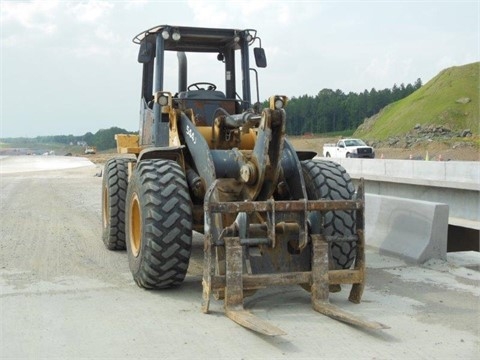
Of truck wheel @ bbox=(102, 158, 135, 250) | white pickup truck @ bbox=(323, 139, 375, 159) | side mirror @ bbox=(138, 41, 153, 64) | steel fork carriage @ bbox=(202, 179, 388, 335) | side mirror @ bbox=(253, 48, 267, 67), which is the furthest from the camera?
white pickup truck @ bbox=(323, 139, 375, 159)

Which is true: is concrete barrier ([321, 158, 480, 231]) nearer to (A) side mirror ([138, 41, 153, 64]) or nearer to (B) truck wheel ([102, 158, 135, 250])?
(B) truck wheel ([102, 158, 135, 250])

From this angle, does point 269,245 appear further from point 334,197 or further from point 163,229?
point 334,197

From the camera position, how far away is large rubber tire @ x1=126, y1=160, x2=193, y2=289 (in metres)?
6.33

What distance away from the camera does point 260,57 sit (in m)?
8.73

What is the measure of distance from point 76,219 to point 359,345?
8918mm

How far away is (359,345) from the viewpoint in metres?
4.93

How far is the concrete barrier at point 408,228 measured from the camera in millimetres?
8156

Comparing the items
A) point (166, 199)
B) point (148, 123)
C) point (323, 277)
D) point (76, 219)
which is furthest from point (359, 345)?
point (76, 219)

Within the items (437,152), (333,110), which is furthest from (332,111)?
(437,152)

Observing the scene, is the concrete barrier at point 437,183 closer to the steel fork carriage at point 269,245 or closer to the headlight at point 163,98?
the headlight at point 163,98

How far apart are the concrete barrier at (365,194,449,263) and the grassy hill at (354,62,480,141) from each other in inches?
2293

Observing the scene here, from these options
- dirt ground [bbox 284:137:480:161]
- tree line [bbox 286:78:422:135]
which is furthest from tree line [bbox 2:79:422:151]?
dirt ground [bbox 284:137:480:161]

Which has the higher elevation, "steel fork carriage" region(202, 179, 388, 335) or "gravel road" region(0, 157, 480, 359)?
"steel fork carriage" region(202, 179, 388, 335)

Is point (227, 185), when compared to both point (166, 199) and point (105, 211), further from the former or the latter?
point (105, 211)
